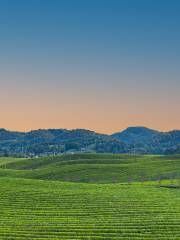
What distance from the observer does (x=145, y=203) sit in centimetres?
5538

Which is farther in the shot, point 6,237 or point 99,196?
point 99,196

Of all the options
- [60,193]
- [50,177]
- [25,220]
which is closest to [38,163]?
[50,177]

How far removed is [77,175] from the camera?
128 meters

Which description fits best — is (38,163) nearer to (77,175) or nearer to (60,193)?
(77,175)

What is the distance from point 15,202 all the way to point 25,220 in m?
11.6

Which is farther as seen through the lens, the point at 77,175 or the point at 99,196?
the point at 77,175

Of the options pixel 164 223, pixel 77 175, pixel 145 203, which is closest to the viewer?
pixel 164 223

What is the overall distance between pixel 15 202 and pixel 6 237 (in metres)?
18.8

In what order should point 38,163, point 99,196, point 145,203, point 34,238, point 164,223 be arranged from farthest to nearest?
point 38,163 < point 99,196 < point 145,203 < point 164,223 < point 34,238

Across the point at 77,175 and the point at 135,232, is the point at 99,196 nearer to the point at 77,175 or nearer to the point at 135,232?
Result: the point at 135,232

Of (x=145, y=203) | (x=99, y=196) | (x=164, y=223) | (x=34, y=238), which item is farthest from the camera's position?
(x=99, y=196)

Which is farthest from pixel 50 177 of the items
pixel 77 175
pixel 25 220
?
pixel 25 220

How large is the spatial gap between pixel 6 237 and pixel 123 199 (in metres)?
24.0

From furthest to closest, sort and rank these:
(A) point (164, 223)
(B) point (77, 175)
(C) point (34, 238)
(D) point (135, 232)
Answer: (B) point (77, 175)
(A) point (164, 223)
(D) point (135, 232)
(C) point (34, 238)
